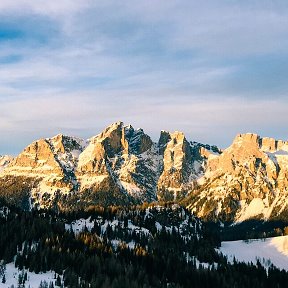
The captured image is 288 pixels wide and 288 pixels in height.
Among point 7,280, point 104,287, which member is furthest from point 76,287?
point 7,280

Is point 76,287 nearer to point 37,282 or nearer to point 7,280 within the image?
point 37,282

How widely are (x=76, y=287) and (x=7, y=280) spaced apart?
96.7 feet

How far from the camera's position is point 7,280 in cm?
19788

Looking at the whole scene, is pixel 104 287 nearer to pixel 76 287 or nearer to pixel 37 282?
pixel 76 287

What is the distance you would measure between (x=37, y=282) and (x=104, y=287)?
92.5 ft

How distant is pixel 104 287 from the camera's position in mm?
199875

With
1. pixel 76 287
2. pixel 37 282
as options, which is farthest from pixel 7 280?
pixel 76 287

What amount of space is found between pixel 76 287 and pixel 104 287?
12.1m

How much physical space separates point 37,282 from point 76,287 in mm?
16863

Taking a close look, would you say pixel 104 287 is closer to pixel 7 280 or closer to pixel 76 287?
pixel 76 287

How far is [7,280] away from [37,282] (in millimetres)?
12671

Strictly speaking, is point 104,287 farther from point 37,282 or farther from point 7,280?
point 7,280

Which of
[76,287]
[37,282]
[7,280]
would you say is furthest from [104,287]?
[7,280]

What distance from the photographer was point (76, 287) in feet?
642
